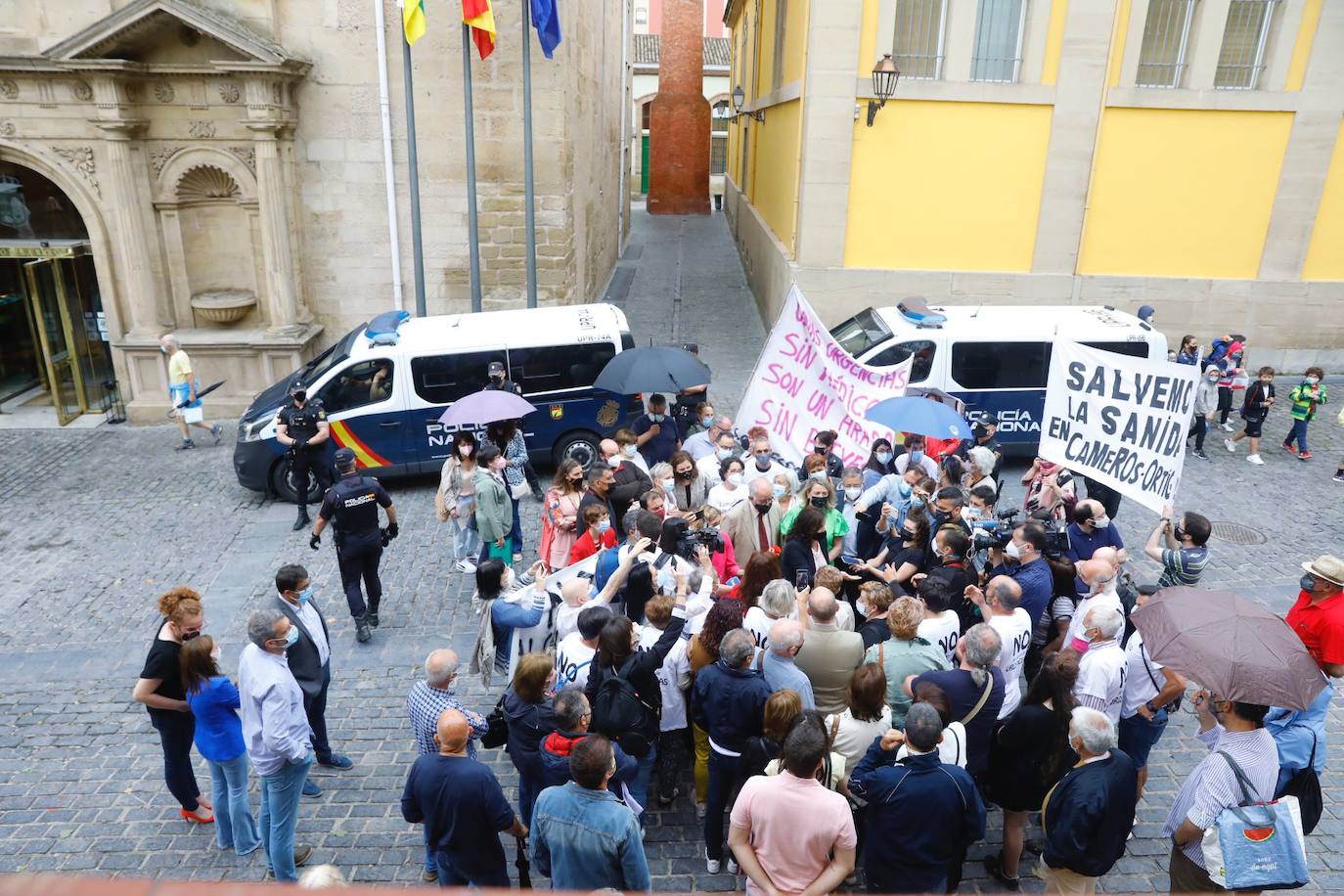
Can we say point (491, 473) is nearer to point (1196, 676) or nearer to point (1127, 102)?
point (1196, 676)

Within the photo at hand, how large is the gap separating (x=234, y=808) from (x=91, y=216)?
11949 mm

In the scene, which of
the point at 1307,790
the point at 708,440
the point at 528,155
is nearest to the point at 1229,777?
the point at 1307,790

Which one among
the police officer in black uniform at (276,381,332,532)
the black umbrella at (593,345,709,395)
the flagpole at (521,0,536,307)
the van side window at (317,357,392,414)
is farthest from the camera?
the flagpole at (521,0,536,307)

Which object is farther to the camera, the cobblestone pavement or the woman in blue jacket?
the cobblestone pavement

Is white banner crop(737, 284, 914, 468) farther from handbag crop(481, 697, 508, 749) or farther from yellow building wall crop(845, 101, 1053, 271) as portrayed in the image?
yellow building wall crop(845, 101, 1053, 271)

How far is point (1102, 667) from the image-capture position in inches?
206

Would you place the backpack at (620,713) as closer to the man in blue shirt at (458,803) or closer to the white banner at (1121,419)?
the man in blue shirt at (458,803)

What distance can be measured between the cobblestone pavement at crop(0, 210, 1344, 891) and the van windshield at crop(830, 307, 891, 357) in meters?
2.54

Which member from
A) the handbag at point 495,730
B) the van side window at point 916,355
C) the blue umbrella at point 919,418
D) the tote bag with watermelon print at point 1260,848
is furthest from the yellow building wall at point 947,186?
the tote bag with watermelon print at point 1260,848

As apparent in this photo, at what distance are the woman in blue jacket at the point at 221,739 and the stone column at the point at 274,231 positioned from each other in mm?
10497

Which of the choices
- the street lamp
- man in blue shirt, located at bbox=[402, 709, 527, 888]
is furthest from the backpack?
the street lamp

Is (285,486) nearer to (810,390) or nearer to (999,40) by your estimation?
(810,390)

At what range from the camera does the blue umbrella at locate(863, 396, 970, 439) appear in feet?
26.2

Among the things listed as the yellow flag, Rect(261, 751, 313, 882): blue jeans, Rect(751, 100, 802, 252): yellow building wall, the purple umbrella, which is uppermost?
the yellow flag
